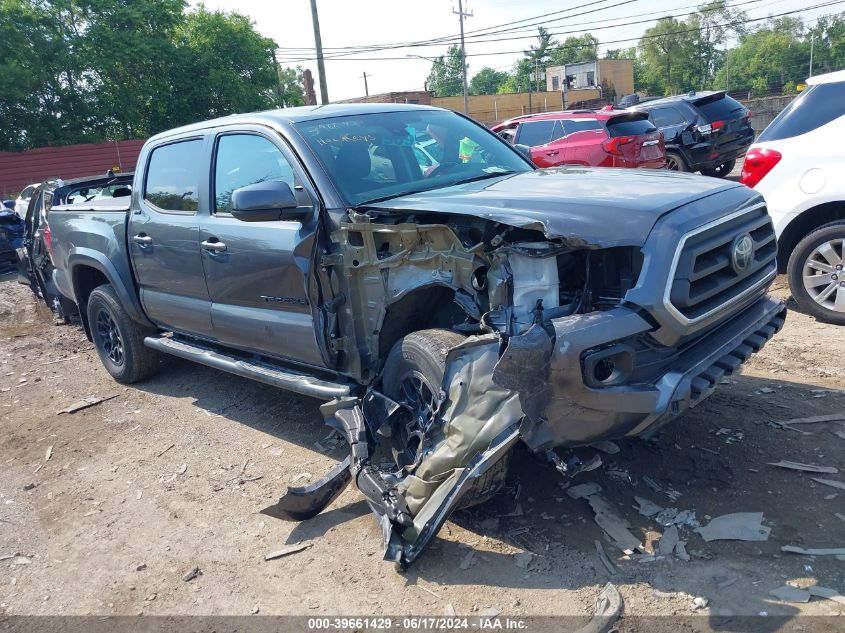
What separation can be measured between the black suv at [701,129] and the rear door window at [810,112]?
6558mm

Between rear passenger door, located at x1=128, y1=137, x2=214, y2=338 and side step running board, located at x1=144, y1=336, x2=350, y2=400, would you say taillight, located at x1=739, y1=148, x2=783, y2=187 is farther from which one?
rear passenger door, located at x1=128, y1=137, x2=214, y2=338

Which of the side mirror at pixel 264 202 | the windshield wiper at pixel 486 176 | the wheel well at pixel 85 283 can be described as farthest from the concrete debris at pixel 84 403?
the windshield wiper at pixel 486 176

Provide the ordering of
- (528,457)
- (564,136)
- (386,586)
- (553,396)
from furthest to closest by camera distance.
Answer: (564,136)
(528,457)
(386,586)
(553,396)

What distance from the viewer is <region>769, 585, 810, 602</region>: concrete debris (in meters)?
2.63

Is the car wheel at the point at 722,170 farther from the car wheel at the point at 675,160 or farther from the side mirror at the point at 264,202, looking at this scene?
the side mirror at the point at 264,202

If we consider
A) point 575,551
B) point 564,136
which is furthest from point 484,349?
point 564,136

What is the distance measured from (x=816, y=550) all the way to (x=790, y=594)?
35 cm

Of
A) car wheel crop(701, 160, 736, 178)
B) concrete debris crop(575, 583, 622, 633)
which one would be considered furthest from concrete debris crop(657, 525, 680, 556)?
car wheel crop(701, 160, 736, 178)

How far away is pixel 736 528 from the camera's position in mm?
3098

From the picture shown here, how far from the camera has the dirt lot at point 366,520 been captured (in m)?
2.88

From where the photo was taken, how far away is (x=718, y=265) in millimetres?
3141

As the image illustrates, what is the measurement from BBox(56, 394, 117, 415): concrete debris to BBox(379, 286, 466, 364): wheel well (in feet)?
10.6

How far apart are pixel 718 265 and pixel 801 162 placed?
3.10m

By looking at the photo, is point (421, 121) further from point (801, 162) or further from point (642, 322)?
point (801, 162)
